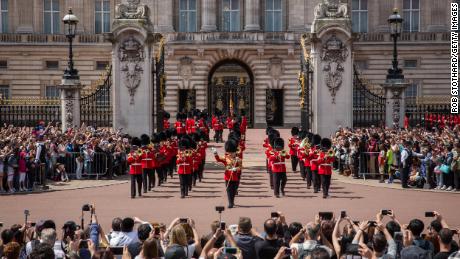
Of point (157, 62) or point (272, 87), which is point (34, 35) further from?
point (157, 62)

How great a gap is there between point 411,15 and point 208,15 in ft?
38.6

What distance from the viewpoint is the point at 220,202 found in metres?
18.9

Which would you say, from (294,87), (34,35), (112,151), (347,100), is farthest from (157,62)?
(34,35)

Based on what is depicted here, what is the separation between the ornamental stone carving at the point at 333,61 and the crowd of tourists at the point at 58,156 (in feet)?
21.1

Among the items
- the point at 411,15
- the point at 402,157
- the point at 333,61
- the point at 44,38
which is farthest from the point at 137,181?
the point at 411,15

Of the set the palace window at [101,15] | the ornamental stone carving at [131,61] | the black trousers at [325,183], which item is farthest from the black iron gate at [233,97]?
the black trousers at [325,183]

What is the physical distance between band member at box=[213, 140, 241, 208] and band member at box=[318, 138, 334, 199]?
7.49 ft

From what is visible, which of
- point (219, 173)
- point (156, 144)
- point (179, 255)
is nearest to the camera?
point (179, 255)

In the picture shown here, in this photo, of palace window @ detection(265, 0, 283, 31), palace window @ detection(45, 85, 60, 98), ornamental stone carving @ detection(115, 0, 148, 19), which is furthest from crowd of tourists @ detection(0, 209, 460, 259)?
palace window @ detection(45, 85, 60, 98)

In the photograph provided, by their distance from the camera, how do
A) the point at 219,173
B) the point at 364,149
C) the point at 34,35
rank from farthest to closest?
the point at 34,35
the point at 219,173
the point at 364,149

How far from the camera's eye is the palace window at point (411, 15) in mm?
49062

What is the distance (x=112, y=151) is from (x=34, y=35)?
26374 mm

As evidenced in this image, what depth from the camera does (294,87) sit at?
45.9 meters

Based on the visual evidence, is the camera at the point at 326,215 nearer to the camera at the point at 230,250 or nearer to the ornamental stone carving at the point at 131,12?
the camera at the point at 230,250
